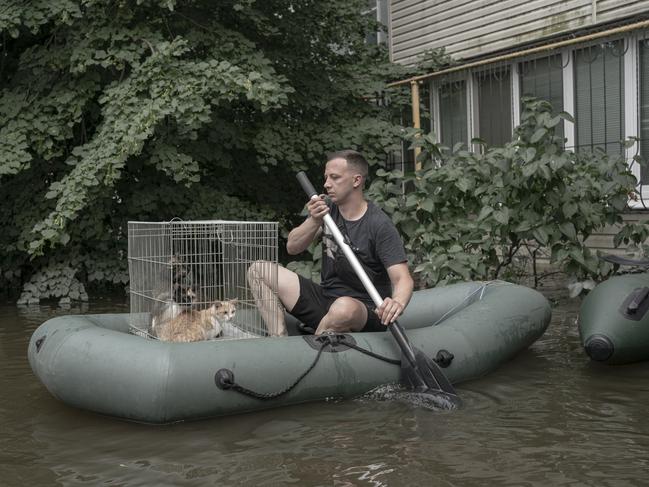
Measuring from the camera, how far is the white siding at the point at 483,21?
9.06 meters

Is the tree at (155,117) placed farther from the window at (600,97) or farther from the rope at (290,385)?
the rope at (290,385)

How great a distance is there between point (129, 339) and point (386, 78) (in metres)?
7.98

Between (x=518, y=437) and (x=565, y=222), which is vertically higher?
(x=565, y=222)

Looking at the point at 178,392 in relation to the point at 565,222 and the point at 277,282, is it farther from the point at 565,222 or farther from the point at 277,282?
the point at 565,222

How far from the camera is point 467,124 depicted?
11.1 metres

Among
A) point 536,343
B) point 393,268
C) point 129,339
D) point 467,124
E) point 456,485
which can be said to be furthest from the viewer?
point 467,124

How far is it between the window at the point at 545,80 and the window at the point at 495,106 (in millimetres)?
283

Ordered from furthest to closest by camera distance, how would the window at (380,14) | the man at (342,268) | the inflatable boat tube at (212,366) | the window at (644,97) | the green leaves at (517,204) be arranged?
the window at (380,14) → the window at (644,97) → the green leaves at (517,204) → the man at (342,268) → the inflatable boat tube at (212,366)

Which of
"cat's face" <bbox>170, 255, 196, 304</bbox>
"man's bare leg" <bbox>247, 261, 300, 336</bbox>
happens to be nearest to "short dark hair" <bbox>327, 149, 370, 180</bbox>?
"man's bare leg" <bbox>247, 261, 300, 336</bbox>

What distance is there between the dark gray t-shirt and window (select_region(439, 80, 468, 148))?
20.3 ft

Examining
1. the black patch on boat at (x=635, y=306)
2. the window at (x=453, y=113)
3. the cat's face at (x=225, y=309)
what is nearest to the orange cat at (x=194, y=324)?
the cat's face at (x=225, y=309)

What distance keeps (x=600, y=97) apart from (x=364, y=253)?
16.3ft

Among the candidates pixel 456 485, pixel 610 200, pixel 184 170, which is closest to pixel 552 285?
pixel 610 200

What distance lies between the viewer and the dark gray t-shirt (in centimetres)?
→ 500
